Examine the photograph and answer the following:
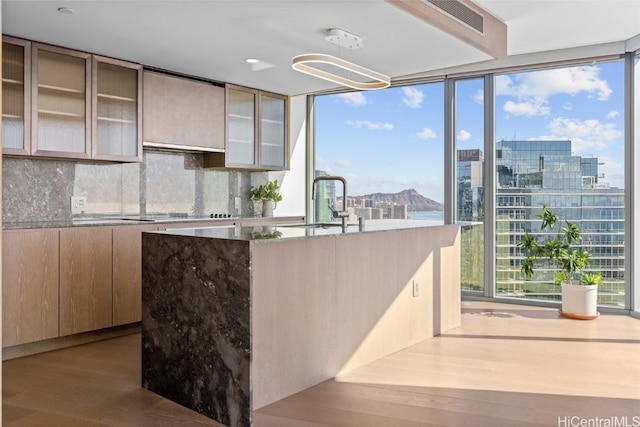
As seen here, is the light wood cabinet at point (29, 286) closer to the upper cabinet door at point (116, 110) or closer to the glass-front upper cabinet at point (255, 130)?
the upper cabinet door at point (116, 110)

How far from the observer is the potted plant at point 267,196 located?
6102mm

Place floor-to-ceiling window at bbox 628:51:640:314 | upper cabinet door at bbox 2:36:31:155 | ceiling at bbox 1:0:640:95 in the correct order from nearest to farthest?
1. ceiling at bbox 1:0:640:95
2. upper cabinet door at bbox 2:36:31:155
3. floor-to-ceiling window at bbox 628:51:640:314

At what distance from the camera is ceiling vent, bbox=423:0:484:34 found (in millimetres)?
3631

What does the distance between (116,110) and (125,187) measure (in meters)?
0.74

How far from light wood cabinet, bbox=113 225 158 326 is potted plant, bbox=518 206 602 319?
3.39m

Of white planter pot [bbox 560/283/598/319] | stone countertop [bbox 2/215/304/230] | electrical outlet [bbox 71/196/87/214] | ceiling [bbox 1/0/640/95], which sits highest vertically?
ceiling [bbox 1/0/640/95]

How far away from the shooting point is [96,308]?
3982 millimetres

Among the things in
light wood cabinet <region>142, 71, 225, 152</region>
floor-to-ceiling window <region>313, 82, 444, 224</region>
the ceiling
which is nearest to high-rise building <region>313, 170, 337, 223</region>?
floor-to-ceiling window <region>313, 82, 444, 224</region>

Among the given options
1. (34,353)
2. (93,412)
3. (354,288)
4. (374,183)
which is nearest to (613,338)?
(354,288)

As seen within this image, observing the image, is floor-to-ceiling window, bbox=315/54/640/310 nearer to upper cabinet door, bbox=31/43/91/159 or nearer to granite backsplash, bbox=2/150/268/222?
granite backsplash, bbox=2/150/268/222

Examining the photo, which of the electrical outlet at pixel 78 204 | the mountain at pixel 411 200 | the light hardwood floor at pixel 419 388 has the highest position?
the mountain at pixel 411 200

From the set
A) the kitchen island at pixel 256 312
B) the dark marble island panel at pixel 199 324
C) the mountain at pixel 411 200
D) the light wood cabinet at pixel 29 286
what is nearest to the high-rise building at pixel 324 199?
the mountain at pixel 411 200

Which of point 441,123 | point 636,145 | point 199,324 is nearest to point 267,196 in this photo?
point 441,123

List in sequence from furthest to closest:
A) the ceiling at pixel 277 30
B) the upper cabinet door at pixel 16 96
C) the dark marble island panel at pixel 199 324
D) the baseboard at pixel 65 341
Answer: the upper cabinet door at pixel 16 96
the baseboard at pixel 65 341
the ceiling at pixel 277 30
the dark marble island panel at pixel 199 324
